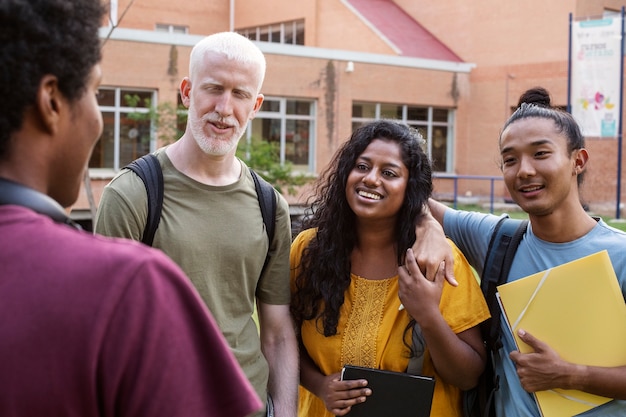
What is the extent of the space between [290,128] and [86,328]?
22052 mm

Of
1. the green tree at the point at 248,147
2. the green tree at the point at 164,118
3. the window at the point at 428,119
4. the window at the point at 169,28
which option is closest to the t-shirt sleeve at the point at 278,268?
the green tree at the point at 248,147

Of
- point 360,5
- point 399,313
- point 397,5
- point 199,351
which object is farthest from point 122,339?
point 397,5

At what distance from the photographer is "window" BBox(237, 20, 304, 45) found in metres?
28.5

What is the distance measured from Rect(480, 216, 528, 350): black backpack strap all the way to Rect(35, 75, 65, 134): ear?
2021mm

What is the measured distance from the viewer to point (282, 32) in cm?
2911

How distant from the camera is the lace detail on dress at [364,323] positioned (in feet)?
9.24

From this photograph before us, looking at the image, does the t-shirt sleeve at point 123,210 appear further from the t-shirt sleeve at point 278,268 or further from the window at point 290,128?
the window at point 290,128

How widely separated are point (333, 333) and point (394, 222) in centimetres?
53

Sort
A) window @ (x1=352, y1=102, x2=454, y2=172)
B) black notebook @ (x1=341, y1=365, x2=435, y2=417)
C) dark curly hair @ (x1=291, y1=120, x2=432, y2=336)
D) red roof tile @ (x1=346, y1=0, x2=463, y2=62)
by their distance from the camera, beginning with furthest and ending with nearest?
1. red roof tile @ (x1=346, y1=0, x2=463, y2=62)
2. window @ (x1=352, y1=102, x2=454, y2=172)
3. dark curly hair @ (x1=291, y1=120, x2=432, y2=336)
4. black notebook @ (x1=341, y1=365, x2=435, y2=417)

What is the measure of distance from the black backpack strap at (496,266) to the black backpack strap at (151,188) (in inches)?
49.8

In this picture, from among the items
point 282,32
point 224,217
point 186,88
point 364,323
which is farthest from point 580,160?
point 282,32

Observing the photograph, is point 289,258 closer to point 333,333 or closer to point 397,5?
point 333,333

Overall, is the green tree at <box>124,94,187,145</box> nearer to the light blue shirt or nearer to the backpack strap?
the backpack strap

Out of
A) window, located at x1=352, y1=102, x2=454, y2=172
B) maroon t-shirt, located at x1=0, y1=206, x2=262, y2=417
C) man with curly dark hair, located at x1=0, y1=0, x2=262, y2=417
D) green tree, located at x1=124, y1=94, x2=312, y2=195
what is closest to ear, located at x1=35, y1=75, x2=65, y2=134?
man with curly dark hair, located at x1=0, y1=0, x2=262, y2=417
